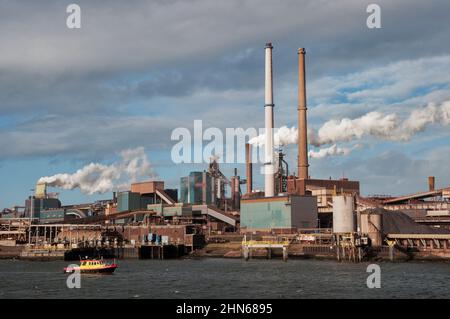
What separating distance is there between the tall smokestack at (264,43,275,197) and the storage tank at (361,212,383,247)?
53378mm

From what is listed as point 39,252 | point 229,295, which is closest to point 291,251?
point 39,252

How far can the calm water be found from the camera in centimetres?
6382

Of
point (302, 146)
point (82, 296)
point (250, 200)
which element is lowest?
point (82, 296)

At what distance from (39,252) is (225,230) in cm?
6479

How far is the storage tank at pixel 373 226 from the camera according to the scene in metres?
120

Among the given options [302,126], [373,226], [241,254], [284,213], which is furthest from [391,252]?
[302,126]

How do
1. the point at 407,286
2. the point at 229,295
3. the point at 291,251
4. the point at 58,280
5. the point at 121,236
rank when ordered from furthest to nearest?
the point at 121,236 < the point at 291,251 < the point at 58,280 < the point at 407,286 < the point at 229,295

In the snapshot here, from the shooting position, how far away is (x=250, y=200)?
170500 mm

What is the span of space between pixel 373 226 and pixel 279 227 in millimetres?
40213

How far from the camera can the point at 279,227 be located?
15725cm

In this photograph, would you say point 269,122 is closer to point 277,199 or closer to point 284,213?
point 277,199

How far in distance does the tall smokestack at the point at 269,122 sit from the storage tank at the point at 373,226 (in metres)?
53.4

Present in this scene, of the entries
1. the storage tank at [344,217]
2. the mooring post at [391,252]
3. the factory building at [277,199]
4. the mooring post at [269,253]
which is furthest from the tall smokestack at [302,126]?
the mooring post at [391,252]

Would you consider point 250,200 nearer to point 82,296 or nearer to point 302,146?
point 302,146
